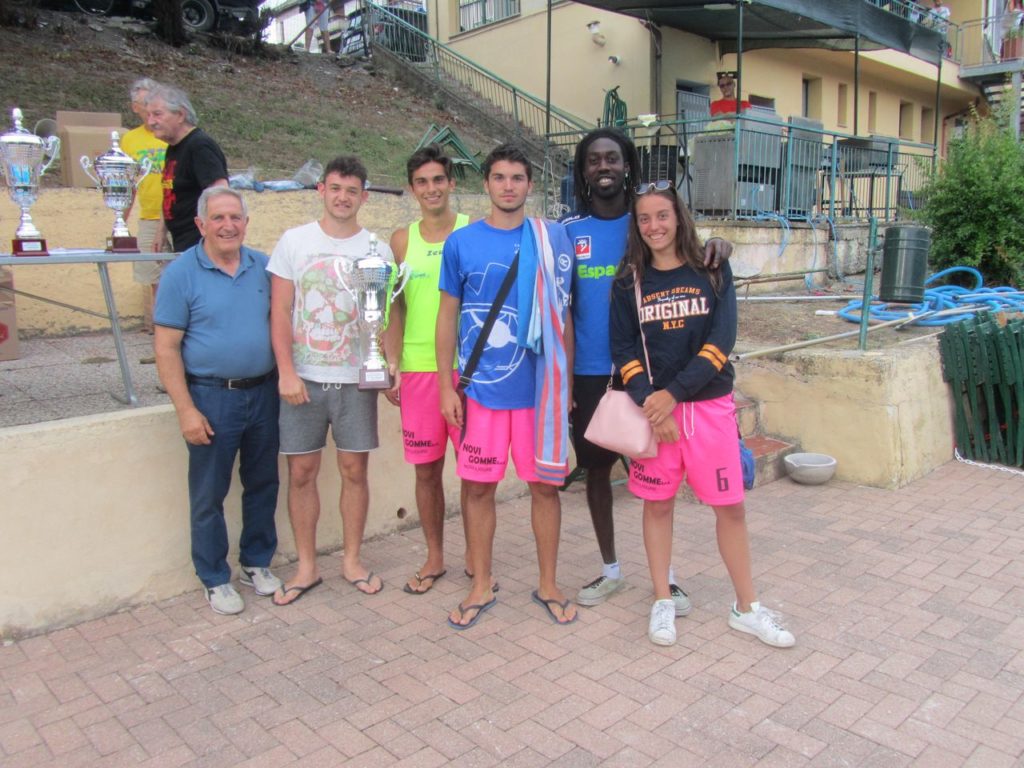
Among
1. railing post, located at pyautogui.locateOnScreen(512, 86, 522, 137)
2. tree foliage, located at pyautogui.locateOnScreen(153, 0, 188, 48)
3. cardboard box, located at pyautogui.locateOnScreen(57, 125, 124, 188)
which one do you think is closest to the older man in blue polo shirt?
cardboard box, located at pyautogui.locateOnScreen(57, 125, 124, 188)

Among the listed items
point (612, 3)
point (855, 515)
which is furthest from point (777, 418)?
point (612, 3)

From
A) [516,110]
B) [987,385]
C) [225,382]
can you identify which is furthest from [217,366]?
[516,110]

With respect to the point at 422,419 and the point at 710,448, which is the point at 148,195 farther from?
the point at 710,448

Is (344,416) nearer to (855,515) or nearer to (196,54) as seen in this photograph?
(855,515)

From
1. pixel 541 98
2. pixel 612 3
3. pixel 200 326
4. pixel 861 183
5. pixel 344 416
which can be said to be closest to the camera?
pixel 200 326

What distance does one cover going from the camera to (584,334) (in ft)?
11.6

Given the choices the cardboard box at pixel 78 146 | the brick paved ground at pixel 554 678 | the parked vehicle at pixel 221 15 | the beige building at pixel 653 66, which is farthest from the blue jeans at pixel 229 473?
the parked vehicle at pixel 221 15

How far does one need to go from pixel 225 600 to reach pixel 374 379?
121cm

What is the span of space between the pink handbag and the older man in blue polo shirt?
4.79 ft

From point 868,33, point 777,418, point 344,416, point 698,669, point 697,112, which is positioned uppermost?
point 868,33

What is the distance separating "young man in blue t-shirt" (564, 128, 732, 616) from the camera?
11.3 ft

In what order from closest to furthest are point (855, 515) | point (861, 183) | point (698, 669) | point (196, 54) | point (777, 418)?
point (698, 669) < point (855, 515) < point (777, 418) < point (861, 183) < point (196, 54)

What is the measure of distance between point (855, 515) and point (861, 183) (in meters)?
10.2

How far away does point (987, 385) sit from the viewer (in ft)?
19.1
